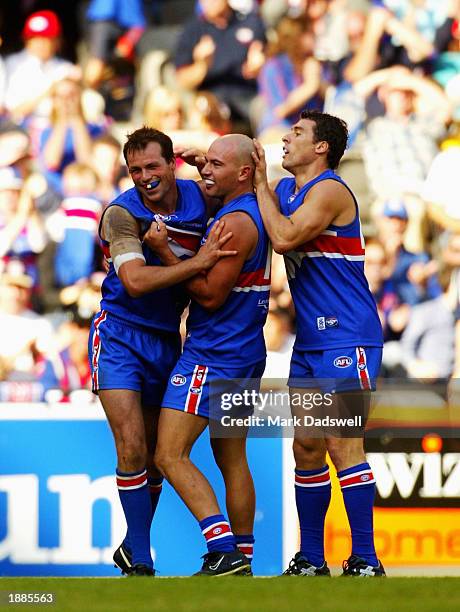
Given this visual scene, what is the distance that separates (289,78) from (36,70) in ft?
7.73

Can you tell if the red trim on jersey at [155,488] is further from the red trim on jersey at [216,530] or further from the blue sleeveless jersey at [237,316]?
the blue sleeveless jersey at [237,316]

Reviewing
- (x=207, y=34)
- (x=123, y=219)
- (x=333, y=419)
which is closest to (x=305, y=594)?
(x=333, y=419)

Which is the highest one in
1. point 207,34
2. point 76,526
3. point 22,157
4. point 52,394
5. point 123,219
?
point 207,34

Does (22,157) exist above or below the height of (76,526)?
above

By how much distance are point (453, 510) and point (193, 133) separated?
16.5 ft

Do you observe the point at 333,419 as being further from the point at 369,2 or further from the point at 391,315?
the point at 369,2

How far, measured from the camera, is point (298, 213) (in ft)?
19.8

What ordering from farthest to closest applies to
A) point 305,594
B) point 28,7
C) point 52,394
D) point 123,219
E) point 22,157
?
point 28,7 → point 22,157 → point 52,394 → point 123,219 → point 305,594

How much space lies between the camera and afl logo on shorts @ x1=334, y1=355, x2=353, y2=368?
610 centimetres

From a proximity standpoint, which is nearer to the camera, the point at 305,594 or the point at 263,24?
the point at 305,594

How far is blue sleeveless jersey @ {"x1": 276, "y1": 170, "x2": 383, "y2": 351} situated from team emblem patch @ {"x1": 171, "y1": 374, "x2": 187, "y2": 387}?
620mm

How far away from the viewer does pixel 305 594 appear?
16.8 feet

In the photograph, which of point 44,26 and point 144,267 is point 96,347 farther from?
point 44,26

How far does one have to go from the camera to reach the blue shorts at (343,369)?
20.0 feet
